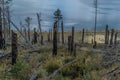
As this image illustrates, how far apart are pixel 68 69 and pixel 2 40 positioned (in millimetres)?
18646

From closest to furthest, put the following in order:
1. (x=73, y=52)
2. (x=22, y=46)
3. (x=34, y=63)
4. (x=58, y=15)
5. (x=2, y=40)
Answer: (x=34, y=63), (x=73, y=52), (x=22, y=46), (x=2, y=40), (x=58, y=15)

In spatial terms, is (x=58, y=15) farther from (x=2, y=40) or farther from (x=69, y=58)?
(x=69, y=58)

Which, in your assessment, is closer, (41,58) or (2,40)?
(41,58)

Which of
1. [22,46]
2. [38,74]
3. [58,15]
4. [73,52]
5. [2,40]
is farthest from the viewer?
[58,15]

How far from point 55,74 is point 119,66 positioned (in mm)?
3535

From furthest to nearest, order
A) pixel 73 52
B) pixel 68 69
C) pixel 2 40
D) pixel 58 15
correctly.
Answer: pixel 58 15, pixel 2 40, pixel 73 52, pixel 68 69

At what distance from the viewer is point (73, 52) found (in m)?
24.1

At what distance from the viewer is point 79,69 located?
1725 centimetres

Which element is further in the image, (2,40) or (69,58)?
(2,40)

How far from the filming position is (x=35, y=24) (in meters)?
183

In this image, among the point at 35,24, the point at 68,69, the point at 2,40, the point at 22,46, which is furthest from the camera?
the point at 35,24

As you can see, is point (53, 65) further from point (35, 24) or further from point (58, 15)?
point (35, 24)

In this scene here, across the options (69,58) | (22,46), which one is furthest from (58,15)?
(69,58)

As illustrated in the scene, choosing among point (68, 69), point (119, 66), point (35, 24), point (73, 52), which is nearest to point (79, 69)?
point (68, 69)
